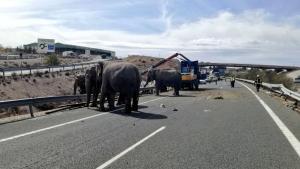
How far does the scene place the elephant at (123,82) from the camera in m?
19.2

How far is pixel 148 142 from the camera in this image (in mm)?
11344

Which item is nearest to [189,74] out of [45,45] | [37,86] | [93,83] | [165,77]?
[165,77]

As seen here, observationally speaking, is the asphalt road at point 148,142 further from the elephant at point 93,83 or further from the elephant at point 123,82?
the elephant at point 93,83

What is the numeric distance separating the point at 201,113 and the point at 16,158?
11009mm

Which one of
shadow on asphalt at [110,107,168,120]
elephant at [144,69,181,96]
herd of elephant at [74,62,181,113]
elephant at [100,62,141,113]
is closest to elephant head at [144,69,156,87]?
elephant at [144,69,181,96]

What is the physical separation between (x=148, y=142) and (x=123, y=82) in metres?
8.17

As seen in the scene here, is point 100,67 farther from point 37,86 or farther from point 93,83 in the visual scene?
point 37,86

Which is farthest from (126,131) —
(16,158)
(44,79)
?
(44,79)

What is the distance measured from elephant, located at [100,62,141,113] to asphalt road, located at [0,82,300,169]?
233 cm

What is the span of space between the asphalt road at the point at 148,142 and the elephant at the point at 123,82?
7.65ft

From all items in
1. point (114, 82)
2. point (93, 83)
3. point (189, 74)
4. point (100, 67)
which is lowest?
point (189, 74)

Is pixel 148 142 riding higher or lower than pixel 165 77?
lower

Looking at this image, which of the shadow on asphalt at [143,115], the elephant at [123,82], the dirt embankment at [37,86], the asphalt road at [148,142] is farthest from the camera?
the dirt embankment at [37,86]

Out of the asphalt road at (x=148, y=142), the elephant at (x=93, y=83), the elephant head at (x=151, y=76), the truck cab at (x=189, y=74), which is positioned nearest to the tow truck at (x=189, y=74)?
the truck cab at (x=189, y=74)
